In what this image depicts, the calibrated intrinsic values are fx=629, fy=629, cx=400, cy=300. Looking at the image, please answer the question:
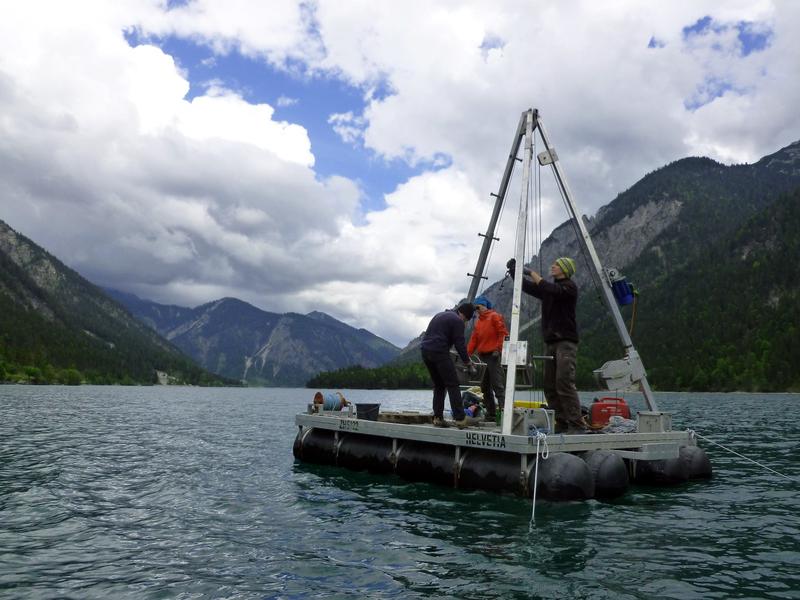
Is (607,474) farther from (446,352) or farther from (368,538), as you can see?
(368,538)

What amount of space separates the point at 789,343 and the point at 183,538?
508ft

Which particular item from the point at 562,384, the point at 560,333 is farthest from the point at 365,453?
the point at 560,333

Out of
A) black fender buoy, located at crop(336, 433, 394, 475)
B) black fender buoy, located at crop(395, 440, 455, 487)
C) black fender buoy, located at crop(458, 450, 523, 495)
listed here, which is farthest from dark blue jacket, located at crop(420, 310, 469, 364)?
black fender buoy, located at crop(336, 433, 394, 475)

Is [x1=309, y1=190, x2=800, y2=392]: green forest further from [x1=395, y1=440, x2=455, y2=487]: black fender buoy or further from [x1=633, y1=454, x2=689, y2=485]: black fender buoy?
[x1=395, y1=440, x2=455, y2=487]: black fender buoy

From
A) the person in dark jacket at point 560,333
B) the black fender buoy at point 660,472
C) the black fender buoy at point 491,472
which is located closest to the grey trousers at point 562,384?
the person in dark jacket at point 560,333

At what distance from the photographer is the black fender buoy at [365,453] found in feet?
51.0

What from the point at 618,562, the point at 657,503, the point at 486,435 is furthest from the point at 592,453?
the point at 618,562

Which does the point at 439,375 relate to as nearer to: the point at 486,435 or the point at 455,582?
the point at 486,435

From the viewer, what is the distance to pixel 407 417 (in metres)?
17.4

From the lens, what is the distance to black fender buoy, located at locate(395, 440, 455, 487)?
13.7 meters

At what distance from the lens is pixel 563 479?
1181 centimetres

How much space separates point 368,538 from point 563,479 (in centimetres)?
403

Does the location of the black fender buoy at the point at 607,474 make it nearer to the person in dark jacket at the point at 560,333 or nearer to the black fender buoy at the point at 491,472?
the black fender buoy at the point at 491,472

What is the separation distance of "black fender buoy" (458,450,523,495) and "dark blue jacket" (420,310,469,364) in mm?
2235
